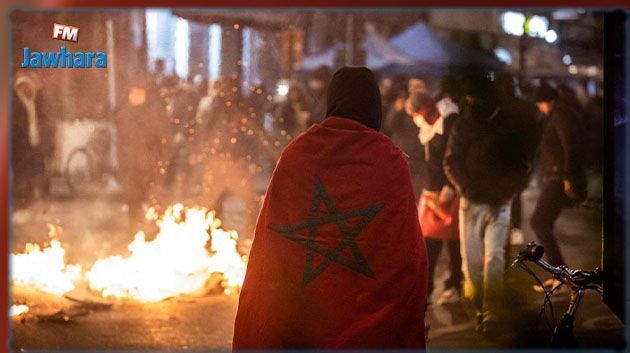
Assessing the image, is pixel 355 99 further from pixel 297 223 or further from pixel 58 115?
pixel 58 115

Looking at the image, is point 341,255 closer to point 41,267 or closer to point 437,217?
point 437,217

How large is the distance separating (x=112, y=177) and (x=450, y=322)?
1.98 metres

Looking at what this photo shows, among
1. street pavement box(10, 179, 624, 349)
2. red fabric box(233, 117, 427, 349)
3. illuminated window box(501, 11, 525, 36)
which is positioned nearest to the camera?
red fabric box(233, 117, 427, 349)

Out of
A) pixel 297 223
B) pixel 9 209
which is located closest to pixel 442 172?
pixel 297 223

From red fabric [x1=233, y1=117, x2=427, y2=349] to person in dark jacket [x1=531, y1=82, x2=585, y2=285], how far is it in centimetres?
80

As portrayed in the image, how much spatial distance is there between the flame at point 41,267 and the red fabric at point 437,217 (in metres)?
1.88

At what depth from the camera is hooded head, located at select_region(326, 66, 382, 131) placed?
4535 millimetres

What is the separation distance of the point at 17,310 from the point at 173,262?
0.88 metres

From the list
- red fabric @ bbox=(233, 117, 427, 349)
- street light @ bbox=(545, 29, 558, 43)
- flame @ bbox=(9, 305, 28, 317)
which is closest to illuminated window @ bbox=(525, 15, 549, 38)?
street light @ bbox=(545, 29, 558, 43)

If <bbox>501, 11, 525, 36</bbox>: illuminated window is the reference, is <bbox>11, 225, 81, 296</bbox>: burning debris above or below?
below

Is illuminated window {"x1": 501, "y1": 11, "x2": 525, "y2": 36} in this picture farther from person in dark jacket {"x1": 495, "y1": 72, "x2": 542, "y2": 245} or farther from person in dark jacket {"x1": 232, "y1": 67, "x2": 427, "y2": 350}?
person in dark jacket {"x1": 232, "y1": 67, "x2": 427, "y2": 350}

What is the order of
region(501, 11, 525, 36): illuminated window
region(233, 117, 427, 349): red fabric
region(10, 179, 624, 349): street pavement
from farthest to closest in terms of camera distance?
region(10, 179, 624, 349): street pavement
region(501, 11, 525, 36): illuminated window
region(233, 117, 427, 349): red fabric

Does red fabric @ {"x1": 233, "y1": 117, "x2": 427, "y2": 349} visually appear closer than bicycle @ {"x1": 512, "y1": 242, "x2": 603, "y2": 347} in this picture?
Yes

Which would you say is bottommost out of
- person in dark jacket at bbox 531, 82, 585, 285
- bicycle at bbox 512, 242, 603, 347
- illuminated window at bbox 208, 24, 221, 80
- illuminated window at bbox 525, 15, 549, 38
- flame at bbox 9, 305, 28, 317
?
flame at bbox 9, 305, 28, 317
